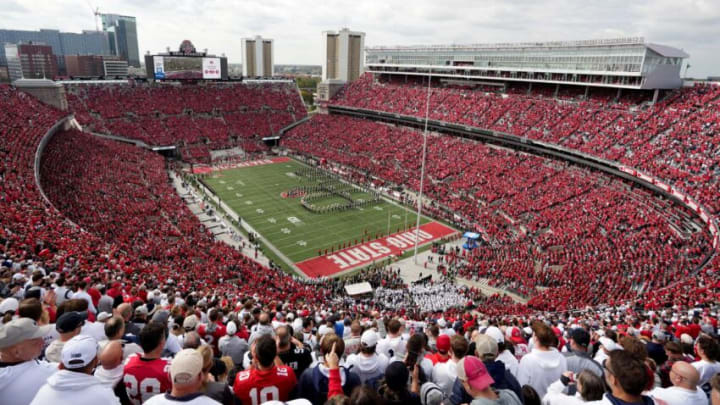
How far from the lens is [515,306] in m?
19.5

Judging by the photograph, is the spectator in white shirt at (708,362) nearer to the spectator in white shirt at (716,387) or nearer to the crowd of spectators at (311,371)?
the crowd of spectators at (311,371)

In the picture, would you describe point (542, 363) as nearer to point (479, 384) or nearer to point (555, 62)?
point (479, 384)

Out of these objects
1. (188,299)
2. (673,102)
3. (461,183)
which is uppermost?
(673,102)

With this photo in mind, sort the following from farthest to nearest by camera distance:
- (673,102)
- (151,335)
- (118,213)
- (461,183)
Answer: (461,183) < (673,102) < (118,213) < (151,335)

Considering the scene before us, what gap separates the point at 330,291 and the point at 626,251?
16.3 meters

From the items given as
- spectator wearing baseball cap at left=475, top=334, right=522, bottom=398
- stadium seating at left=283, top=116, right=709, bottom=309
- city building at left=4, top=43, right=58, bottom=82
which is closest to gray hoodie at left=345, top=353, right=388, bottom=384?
spectator wearing baseball cap at left=475, top=334, right=522, bottom=398

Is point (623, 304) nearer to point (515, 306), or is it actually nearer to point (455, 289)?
point (515, 306)

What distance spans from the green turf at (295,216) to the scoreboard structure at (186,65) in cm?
2267

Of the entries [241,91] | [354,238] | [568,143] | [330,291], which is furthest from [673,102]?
[241,91]

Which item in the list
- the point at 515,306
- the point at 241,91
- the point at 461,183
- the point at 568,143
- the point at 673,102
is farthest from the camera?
the point at 241,91

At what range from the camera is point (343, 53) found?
279 feet

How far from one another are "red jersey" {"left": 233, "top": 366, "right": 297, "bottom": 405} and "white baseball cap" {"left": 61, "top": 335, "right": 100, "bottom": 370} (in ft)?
4.47

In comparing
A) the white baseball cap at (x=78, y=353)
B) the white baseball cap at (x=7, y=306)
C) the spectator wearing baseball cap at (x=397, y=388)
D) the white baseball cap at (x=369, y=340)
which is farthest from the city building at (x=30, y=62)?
the spectator wearing baseball cap at (x=397, y=388)

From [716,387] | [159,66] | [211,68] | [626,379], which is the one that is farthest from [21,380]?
[211,68]
